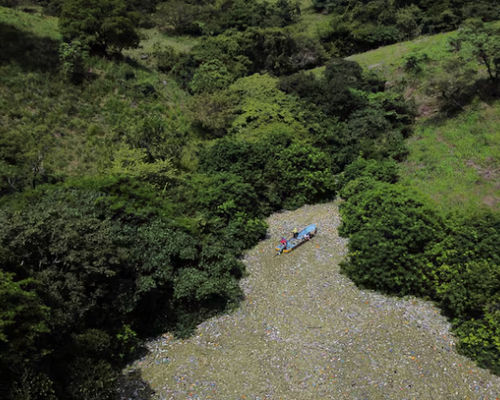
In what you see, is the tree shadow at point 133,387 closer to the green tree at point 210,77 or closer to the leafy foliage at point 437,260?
the leafy foliage at point 437,260

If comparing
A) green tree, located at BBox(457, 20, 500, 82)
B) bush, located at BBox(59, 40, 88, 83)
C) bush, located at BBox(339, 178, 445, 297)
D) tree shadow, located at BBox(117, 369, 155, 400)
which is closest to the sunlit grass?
bush, located at BBox(59, 40, 88, 83)

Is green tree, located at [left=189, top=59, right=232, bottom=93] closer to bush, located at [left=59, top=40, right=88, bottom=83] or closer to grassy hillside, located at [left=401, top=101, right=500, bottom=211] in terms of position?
bush, located at [left=59, top=40, right=88, bottom=83]

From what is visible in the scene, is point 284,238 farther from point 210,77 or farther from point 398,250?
point 210,77

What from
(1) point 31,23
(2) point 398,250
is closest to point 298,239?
(2) point 398,250

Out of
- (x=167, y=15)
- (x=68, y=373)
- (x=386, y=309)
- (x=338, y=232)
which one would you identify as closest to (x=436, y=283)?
(x=386, y=309)

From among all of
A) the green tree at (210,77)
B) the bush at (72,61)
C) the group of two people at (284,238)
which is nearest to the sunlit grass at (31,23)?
the bush at (72,61)

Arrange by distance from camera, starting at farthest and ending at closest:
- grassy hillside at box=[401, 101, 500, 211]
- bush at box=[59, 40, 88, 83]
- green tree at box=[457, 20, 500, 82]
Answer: bush at box=[59, 40, 88, 83] < green tree at box=[457, 20, 500, 82] < grassy hillside at box=[401, 101, 500, 211]
